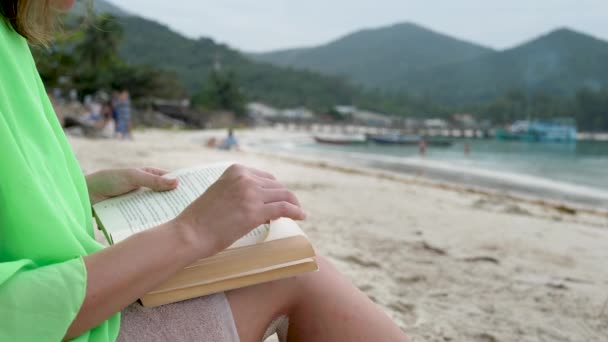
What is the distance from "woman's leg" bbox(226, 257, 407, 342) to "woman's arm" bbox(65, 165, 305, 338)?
113 mm

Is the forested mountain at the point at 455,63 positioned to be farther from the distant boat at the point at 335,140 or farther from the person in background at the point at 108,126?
the person in background at the point at 108,126

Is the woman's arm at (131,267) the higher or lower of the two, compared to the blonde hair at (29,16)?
lower

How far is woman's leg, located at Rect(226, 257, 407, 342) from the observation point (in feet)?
2.35

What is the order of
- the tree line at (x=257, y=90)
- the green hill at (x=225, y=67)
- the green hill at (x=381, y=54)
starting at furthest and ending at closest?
1. the green hill at (x=381, y=54)
2. the green hill at (x=225, y=67)
3. the tree line at (x=257, y=90)

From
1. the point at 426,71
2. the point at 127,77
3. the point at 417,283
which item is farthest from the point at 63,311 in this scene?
the point at 426,71

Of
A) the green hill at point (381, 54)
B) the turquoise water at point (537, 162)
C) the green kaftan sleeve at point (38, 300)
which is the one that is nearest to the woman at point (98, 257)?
the green kaftan sleeve at point (38, 300)

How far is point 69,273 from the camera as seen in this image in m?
0.55

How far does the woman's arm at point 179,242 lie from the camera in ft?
1.89

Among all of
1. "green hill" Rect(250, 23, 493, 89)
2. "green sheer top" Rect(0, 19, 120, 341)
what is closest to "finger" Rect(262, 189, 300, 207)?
"green sheer top" Rect(0, 19, 120, 341)

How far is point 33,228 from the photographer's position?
57cm

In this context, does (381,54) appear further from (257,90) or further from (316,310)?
(316,310)

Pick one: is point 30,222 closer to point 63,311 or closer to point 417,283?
point 63,311

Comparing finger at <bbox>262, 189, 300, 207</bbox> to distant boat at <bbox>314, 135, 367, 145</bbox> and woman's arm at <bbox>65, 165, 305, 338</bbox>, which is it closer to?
woman's arm at <bbox>65, 165, 305, 338</bbox>

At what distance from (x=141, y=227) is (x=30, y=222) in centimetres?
21
